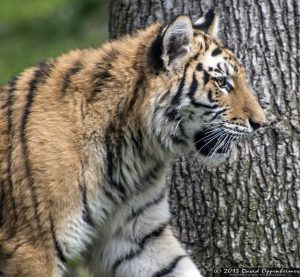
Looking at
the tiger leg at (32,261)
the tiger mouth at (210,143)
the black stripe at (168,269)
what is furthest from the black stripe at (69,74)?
the black stripe at (168,269)

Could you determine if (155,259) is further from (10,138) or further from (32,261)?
(10,138)

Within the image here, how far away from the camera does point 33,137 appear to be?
5.41 metres

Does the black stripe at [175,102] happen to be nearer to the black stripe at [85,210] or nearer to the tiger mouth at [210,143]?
the tiger mouth at [210,143]

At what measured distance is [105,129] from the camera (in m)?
5.48

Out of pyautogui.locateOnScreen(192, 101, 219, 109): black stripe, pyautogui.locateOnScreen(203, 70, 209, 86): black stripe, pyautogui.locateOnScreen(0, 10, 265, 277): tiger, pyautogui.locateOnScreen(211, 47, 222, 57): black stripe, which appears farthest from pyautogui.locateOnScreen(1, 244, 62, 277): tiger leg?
pyautogui.locateOnScreen(211, 47, 222, 57): black stripe

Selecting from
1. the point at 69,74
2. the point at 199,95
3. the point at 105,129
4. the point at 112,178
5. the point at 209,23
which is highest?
the point at 209,23

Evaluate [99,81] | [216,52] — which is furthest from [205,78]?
[99,81]

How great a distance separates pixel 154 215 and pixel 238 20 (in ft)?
4.37

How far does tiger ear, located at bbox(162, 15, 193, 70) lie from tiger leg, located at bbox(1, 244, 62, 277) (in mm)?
1215

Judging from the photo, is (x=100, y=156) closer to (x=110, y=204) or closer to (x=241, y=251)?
(x=110, y=204)

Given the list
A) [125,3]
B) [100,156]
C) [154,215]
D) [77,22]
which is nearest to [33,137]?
[100,156]

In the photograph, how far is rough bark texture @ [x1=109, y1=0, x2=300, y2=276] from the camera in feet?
20.0

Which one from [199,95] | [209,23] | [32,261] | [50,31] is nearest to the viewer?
[32,261]

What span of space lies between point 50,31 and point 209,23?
8.65 metres
